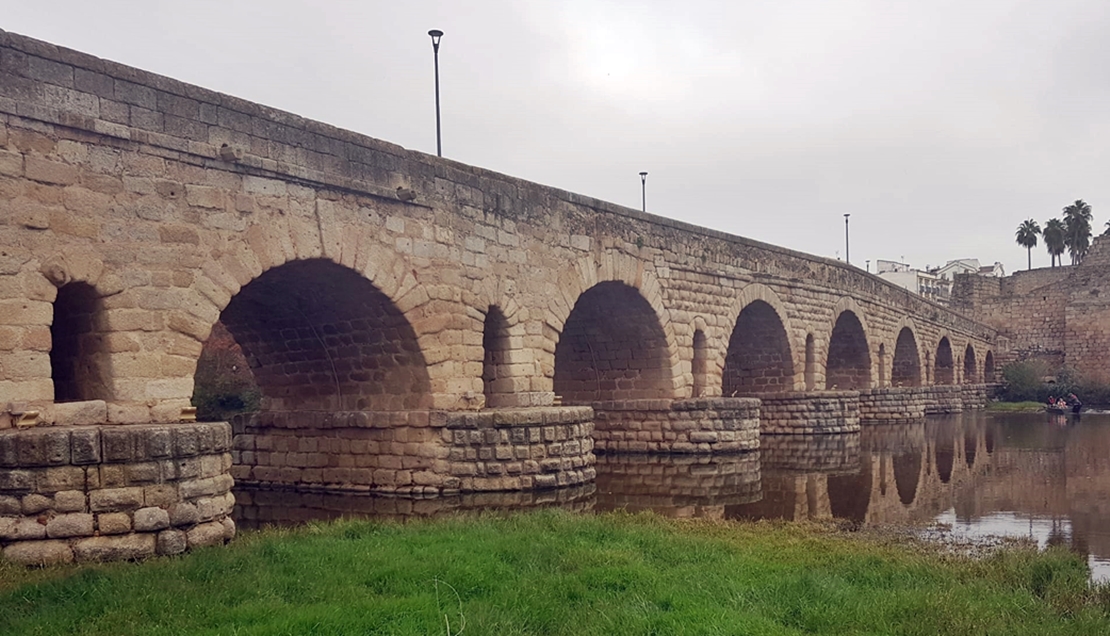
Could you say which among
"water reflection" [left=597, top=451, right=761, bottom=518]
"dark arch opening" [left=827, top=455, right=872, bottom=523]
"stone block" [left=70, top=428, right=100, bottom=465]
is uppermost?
"stone block" [left=70, top=428, right=100, bottom=465]

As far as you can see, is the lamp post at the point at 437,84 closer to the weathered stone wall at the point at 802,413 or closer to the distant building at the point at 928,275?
the weathered stone wall at the point at 802,413

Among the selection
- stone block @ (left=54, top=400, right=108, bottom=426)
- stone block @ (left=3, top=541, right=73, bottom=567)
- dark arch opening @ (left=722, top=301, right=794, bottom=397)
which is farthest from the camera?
dark arch opening @ (left=722, top=301, right=794, bottom=397)

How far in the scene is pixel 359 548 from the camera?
8133mm

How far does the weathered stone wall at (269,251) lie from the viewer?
8.70m

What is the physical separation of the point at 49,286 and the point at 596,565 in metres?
5.40

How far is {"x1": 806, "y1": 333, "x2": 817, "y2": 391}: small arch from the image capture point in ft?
80.6

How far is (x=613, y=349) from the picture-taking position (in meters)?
18.9

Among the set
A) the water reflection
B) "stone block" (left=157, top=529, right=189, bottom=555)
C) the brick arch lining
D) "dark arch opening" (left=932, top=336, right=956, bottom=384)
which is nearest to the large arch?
"dark arch opening" (left=932, top=336, right=956, bottom=384)

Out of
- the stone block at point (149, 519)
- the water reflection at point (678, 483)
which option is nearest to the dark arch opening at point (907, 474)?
the water reflection at point (678, 483)

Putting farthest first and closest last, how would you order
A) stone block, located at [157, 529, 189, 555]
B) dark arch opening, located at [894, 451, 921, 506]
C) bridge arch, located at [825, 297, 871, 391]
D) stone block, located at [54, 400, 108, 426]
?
bridge arch, located at [825, 297, 871, 391] < dark arch opening, located at [894, 451, 921, 506] < stone block, located at [54, 400, 108, 426] < stone block, located at [157, 529, 189, 555]

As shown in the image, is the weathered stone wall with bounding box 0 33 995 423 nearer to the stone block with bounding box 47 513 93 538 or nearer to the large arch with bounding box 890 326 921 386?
the stone block with bounding box 47 513 93 538

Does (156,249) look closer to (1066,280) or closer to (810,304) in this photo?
(810,304)

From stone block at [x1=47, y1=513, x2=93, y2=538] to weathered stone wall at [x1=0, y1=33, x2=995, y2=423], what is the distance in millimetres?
1024

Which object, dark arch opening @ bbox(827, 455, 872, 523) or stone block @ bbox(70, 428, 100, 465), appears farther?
dark arch opening @ bbox(827, 455, 872, 523)
